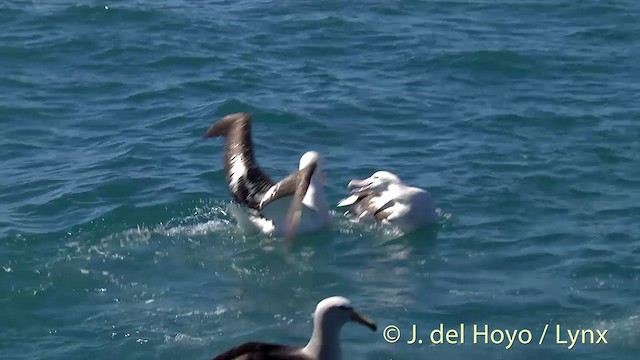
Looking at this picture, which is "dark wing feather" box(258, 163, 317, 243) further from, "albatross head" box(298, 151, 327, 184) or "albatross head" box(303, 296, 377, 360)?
"albatross head" box(303, 296, 377, 360)

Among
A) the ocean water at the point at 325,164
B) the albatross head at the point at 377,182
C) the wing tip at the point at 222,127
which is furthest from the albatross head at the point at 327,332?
the wing tip at the point at 222,127

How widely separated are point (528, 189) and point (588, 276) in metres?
2.38

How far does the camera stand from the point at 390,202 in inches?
575

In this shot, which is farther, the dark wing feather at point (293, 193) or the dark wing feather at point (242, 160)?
the dark wing feather at point (242, 160)

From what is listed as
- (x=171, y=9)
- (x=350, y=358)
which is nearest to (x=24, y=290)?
(x=350, y=358)

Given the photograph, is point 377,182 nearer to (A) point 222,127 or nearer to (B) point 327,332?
(A) point 222,127

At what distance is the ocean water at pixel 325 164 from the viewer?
40.7ft

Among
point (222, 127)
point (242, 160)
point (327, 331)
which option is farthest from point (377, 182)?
point (327, 331)

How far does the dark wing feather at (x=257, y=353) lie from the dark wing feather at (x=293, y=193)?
3889 millimetres

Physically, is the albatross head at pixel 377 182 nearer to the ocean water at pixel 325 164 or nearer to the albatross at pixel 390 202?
the albatross at pixel 390 202

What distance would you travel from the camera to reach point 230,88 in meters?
19.1

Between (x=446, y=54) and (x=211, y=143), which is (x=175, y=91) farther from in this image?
(x=446, y=54)

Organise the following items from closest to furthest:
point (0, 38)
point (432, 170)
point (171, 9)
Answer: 1. point (432, 170)
2. point (0, 38)
3. point (171, 9)

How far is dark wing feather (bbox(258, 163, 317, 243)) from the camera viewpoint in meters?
14.0
